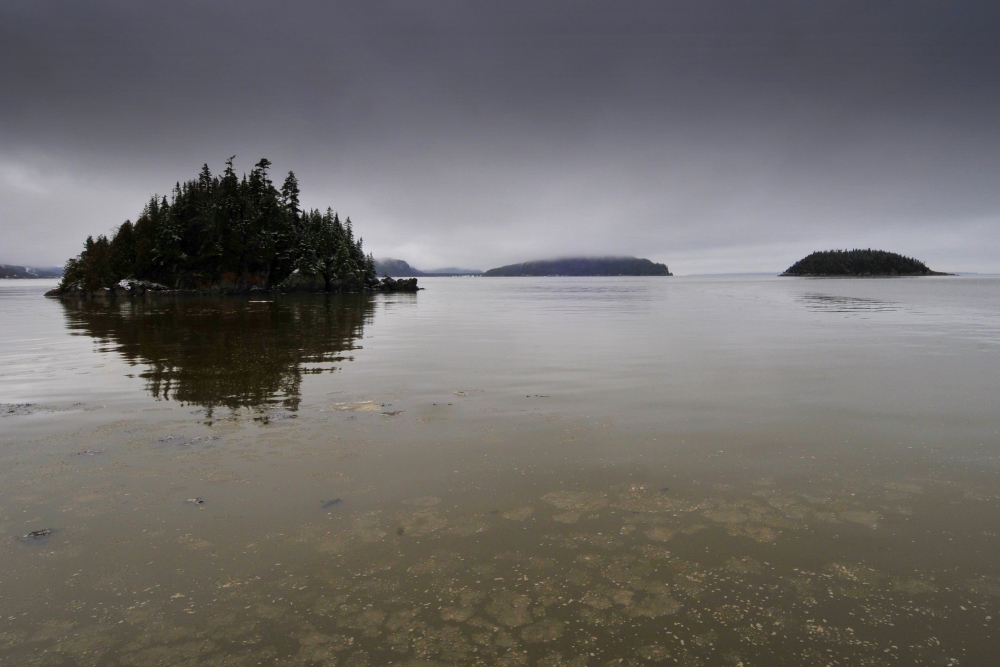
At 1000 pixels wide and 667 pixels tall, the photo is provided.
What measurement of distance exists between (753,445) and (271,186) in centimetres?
13048

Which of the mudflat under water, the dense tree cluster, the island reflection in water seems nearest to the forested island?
the dense tree cluster

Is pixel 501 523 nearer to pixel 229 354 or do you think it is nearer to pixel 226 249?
pixel 229 354

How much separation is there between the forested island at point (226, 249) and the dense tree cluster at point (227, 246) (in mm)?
179

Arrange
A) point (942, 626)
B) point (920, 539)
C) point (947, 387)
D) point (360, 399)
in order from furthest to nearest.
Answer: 1. point (947, 387)
2. point (360, 399)
3. point (920, 539)
4. point (942, 626)

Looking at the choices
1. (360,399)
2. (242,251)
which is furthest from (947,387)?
(242,251)

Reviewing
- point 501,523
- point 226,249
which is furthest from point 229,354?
point 226,249

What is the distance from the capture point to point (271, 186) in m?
121

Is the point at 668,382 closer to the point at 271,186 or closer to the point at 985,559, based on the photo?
the point at 985,559

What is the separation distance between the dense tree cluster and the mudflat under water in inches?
3967

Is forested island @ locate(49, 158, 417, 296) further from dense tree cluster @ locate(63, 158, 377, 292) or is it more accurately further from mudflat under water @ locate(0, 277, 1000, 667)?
mudflat under water @ locate(0, 277, 1000, 667)

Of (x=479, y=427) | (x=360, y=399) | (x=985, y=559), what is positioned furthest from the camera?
(x=360, y=399)

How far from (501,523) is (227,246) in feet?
388

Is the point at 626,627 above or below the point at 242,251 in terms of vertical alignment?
below

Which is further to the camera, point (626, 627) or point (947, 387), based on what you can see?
point (947, 387)
